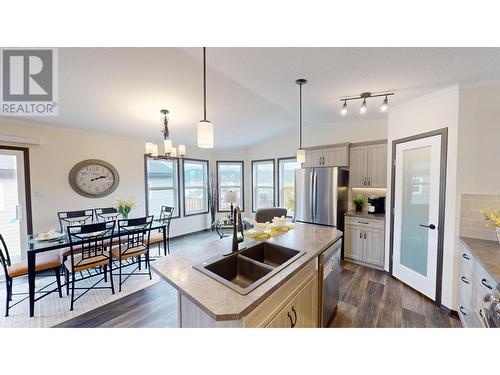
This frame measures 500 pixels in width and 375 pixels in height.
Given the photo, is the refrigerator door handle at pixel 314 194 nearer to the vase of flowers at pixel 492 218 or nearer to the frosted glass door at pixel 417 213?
the frosted glass door at pixel 417 213

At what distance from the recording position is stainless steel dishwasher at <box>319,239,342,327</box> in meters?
1.76

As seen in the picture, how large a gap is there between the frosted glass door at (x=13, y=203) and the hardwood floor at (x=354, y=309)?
2182 millimetres

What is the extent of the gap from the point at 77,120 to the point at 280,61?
11.5 ft

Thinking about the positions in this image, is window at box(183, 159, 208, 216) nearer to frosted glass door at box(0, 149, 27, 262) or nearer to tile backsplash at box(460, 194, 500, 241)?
frosted glass door at box(0, 149, 27, 262)

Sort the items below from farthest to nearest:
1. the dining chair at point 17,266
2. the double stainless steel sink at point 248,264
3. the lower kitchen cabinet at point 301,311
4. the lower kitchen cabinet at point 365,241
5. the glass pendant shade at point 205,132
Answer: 1. the lower kitchen cabinet at point 365,241
2. the dining chair at point 17,266
3. the glass pendant shade at point 205,132
4. the double stainless steel sink at point 248,264
5. the lower kitchen cabinet at point 301,311

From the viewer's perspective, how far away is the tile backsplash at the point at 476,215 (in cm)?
201

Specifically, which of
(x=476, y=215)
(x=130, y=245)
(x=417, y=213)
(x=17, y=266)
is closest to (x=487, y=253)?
(x=476, y=215)

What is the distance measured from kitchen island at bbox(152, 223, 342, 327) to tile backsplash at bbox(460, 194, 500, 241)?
1.49 meters

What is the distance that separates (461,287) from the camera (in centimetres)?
202

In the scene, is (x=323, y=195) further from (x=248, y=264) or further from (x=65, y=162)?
(x=65, y=162)

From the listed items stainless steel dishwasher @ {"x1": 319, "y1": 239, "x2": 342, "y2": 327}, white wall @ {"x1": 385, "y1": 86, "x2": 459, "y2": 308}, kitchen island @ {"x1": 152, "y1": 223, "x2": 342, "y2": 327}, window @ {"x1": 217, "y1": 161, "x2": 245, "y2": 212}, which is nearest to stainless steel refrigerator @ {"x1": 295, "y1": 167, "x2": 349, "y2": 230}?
white wall @ {"x1": 385, "y1": 86, "x2": 459, "y2": 308}

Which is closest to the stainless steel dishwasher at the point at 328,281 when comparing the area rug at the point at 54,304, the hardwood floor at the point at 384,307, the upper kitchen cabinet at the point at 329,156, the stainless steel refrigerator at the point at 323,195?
the hardwood floor at the point at 384,307

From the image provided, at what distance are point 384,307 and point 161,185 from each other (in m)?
4.89

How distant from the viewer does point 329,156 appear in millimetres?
3922
